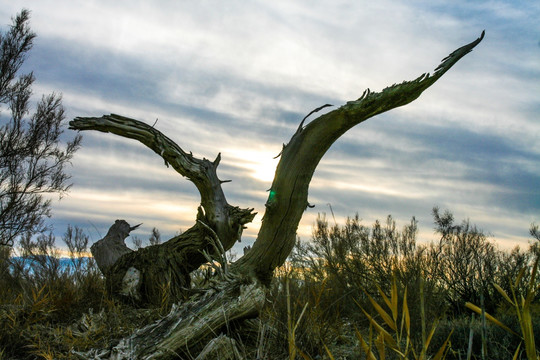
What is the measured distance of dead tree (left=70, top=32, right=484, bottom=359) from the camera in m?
4.46

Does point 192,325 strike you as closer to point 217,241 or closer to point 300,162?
point 217,241

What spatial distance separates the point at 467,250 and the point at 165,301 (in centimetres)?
745

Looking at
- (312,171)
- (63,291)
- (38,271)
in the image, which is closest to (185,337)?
(312,171)

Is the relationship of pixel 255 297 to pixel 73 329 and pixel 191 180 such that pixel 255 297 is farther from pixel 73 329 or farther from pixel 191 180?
pixel 191 180

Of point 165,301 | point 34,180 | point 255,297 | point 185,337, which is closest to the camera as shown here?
point 185,337

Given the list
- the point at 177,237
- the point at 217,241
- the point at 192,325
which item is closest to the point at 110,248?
the point at 177,237

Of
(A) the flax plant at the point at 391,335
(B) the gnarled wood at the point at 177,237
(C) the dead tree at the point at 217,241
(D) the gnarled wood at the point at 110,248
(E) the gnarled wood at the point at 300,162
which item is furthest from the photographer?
(D) the gnarled wood at the point at 110,248

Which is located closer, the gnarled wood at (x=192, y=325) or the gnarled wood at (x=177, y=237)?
the gnarled wood at (x=192, y=325)

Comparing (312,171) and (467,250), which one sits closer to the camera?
(312,171)

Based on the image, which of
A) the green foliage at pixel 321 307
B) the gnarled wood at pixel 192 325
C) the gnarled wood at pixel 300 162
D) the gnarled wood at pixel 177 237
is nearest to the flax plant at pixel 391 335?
the green foliage at pixel 321 307

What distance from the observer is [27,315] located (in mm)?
5973

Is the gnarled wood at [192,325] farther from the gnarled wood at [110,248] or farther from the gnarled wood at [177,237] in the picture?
the gnarled wood at [110,248]

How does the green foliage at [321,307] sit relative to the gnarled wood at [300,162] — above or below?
below

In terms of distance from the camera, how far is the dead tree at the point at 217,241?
446 cm
